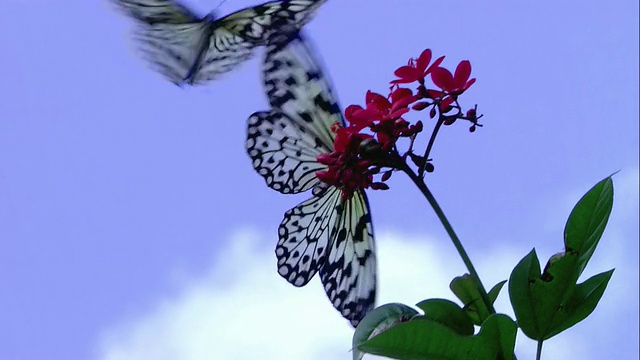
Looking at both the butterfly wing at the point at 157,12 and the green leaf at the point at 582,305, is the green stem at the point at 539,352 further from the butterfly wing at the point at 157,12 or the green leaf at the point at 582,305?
the butterfly wing at the point at 157,12

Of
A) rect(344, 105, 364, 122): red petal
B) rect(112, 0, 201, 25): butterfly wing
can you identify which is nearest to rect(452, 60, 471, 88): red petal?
rect(344, 105, 364, 122): red petal

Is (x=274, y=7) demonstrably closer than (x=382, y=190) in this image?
No

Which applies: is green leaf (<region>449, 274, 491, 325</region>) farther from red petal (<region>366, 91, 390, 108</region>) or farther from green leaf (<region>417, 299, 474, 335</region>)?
red petal (<region>366, 91, 390, 108</region>)

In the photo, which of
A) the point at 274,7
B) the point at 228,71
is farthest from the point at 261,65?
the point at 274,7

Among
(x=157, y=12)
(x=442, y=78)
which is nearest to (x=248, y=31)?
(x=157, y=12)

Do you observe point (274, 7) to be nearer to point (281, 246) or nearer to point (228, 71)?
point (228, 71)

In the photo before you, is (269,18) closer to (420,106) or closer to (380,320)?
(420,106)

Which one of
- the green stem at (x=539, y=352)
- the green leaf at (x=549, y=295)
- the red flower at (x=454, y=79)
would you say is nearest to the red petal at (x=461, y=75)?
the red flower at (x=454, y=79)
